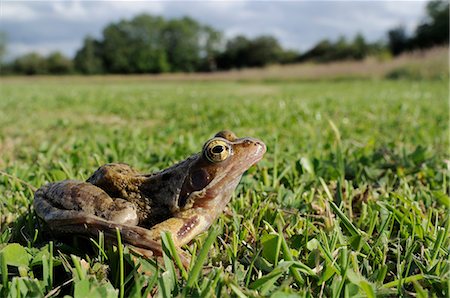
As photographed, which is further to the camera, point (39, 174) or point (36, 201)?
point (39, 174)

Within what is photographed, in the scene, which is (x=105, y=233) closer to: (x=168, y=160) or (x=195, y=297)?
(x=195, y=297)

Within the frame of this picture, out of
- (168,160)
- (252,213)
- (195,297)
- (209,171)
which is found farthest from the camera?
(168,160)

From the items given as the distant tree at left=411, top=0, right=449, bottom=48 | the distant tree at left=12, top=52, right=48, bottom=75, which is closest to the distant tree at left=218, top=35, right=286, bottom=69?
the distant tree at left=411, top=0, right=449, bottom=48

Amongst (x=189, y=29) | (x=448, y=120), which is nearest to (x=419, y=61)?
(x=448, y=120)

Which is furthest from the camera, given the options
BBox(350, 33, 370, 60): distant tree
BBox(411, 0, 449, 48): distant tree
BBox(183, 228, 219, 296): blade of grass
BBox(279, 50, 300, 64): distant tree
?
BBox(279, 50, 300, 64): distant tree

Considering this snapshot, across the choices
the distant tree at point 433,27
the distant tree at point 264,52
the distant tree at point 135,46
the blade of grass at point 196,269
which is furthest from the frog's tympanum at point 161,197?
the distant tree at point 135,46

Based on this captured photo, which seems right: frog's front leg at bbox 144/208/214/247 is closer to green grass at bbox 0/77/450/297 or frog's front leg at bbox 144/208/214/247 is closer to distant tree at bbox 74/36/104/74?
green grass at bbox 0/77/450/297

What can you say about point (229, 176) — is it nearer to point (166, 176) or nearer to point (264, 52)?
point (166, 176)
